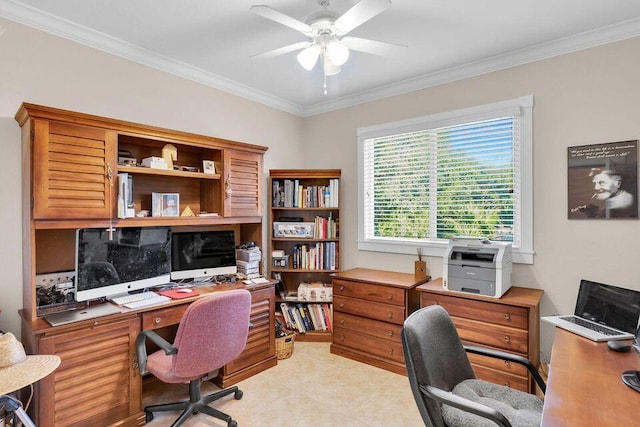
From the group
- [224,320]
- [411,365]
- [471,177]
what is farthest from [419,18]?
[224,320]

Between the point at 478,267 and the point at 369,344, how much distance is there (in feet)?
4.11

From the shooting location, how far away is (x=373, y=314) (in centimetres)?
310

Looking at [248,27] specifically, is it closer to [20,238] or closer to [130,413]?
[20,238]

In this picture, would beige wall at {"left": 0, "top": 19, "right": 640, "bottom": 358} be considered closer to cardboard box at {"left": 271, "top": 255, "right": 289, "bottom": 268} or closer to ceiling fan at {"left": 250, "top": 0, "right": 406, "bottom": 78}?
ceiling fan at {"left": 250, "top": 0, "right": 406, "bottom": 78}

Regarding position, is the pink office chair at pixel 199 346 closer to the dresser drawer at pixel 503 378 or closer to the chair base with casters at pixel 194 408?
the chair base with casters at pixel 194 408

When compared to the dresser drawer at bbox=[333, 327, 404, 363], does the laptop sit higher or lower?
higher

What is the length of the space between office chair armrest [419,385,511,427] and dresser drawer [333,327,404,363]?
1608 mm

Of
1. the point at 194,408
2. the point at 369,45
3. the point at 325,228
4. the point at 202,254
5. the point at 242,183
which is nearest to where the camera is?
the point at 369,45

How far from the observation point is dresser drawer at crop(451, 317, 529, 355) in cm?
234

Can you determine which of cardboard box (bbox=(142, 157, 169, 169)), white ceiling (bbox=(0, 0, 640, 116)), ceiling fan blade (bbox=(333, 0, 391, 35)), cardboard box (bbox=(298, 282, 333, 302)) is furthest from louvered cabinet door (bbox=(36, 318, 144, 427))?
ceiling fan blade (bbox=(333, 0, 391, 35))

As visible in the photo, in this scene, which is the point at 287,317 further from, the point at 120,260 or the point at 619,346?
the point at 619,346

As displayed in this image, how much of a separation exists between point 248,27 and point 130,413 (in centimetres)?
275

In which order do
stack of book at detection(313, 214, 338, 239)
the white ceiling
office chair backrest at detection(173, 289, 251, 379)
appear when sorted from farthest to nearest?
stack of book at detection(313, 214, 338, 239) < the white ceiling < office chair backrest at detection(173, 289, 251, 379)

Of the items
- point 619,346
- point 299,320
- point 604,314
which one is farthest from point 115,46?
point 604,314
